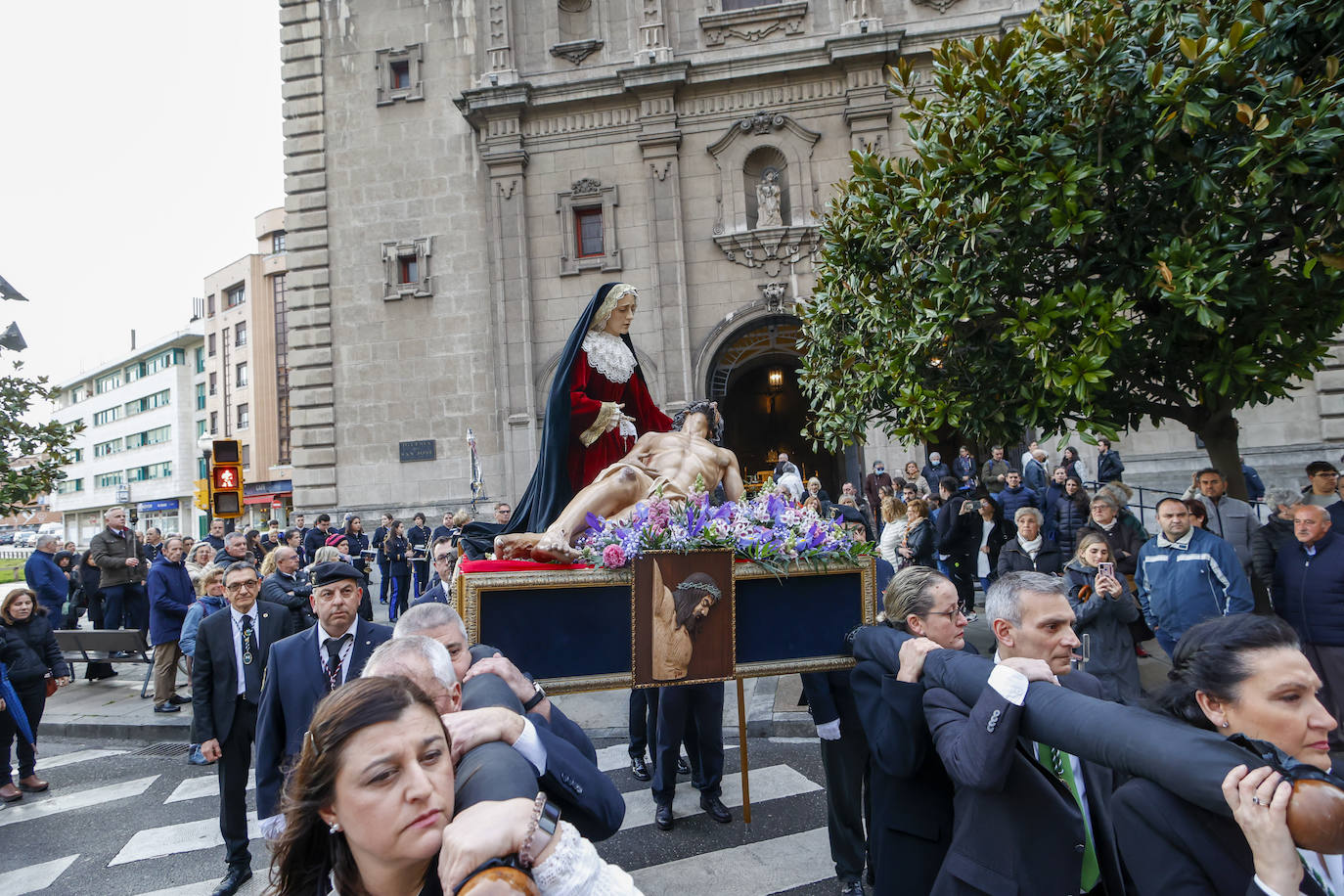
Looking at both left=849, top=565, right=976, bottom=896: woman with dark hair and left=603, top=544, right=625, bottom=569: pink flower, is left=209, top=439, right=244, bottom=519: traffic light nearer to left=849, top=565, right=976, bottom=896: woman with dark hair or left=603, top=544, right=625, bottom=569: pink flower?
left=603, top=544, right=625, bottom=569: pink flower

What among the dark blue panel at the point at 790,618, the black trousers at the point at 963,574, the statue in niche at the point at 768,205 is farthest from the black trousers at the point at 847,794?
the statue in niche at the point at 768,205

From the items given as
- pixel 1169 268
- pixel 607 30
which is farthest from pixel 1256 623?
pixel 607 30

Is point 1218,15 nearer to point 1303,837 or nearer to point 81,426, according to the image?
point 1303,837

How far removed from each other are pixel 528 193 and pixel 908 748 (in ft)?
62.1

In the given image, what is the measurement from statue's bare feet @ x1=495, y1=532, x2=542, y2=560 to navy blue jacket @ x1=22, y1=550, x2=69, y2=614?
1026 centimetres

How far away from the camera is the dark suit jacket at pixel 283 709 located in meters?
4.34

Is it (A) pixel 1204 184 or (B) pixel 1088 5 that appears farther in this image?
(B) pixel 1088 5

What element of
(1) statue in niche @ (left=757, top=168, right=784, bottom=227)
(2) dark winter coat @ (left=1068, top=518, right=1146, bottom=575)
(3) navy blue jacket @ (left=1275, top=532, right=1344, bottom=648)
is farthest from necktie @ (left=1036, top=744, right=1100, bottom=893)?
(1) statue in niche @ (left=757, top=168, right=784, bottom=227)

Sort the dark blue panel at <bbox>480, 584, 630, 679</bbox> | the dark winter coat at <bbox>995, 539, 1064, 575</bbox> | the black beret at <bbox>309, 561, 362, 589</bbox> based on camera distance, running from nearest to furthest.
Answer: the dark blue panel at <bbox>480, 584, 630, 679</bbox>, the black beret at <bbox>309, 561, 362, 589</bbox>, the dark winter coat at <bbox>995, 539, 1064, 575</bbox>

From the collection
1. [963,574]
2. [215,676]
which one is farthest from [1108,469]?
[215,676]

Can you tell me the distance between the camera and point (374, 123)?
20.7 meters

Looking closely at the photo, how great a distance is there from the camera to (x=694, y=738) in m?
5.97

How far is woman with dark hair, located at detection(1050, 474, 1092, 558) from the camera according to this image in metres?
9.62

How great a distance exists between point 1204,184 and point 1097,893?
18.6 ft
